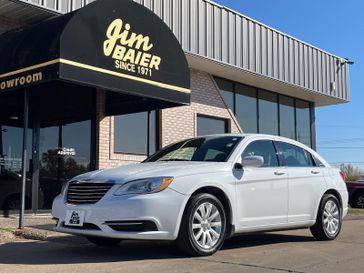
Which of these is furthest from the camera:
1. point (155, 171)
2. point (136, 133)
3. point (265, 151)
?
point (136, 133)

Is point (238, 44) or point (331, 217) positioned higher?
point (238, 44)

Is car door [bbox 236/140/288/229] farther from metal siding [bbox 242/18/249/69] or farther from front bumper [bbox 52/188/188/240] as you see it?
metal siding [bbox 242/18/249/69]

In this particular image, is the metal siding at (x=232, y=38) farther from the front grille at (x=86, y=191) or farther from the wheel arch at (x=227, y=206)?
the front grille at (x=86, y=191)

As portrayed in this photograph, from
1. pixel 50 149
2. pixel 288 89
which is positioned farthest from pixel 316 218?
pixel 288 89

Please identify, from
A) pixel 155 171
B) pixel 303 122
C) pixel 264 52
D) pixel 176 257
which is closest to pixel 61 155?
pixel 155 171

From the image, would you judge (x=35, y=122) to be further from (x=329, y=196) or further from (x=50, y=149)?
(x=329, y=196)

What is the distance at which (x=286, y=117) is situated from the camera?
1984 centimetres

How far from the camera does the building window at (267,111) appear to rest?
683 inches

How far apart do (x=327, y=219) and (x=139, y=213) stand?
3.90 m

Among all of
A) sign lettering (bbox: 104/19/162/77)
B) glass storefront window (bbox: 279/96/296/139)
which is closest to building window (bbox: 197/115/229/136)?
glass storefront window (bbox: 279/96/296/139)

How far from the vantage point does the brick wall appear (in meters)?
13.0

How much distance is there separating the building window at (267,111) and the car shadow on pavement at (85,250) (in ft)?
28.7

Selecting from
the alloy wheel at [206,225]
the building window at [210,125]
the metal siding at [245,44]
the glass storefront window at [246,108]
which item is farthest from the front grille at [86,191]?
the glass storefront window at [246,108]

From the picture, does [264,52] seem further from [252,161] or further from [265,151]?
[252,161]
